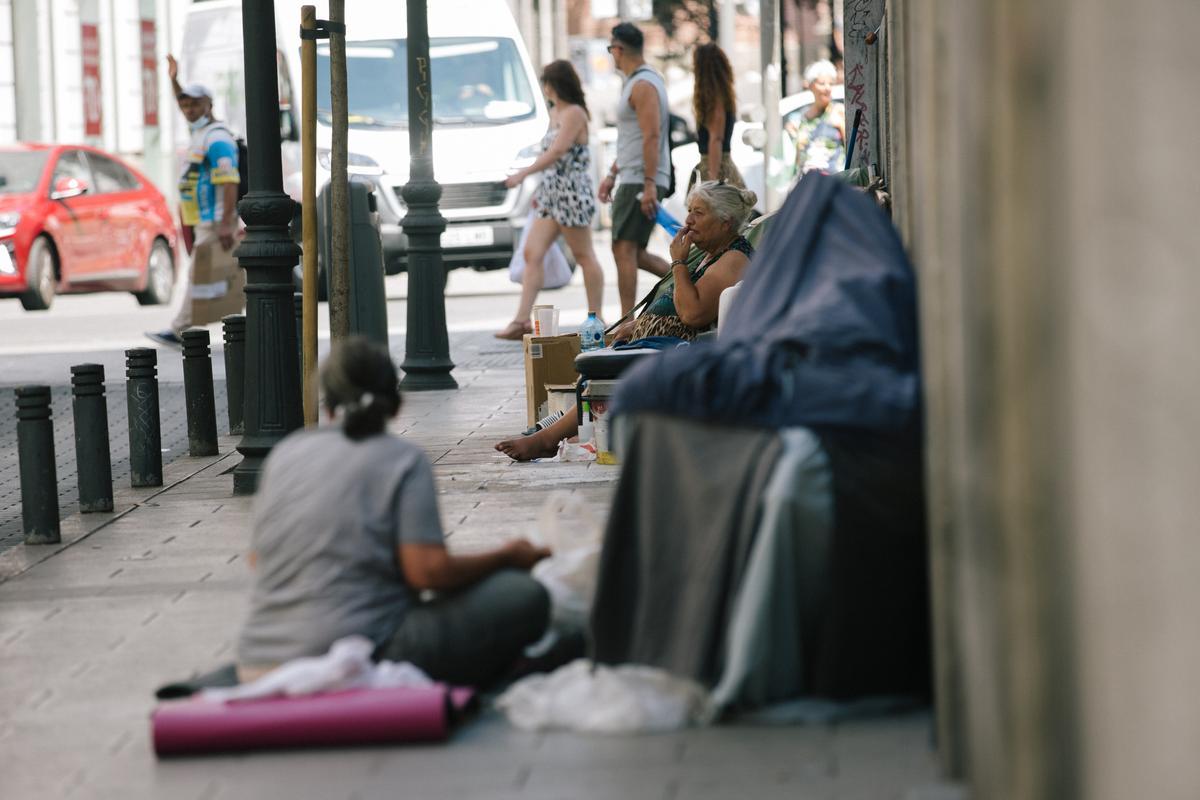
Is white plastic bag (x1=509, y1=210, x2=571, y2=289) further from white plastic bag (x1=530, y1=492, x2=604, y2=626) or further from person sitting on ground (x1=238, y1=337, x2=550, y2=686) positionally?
person sitting on ground (x1=238, y1=337, x2=550, y2=686)

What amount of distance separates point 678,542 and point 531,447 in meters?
4.44

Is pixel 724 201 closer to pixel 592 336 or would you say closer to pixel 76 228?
pixel 592 336

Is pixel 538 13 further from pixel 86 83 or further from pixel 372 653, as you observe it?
pixel 372 653

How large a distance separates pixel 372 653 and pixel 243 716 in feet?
1.15

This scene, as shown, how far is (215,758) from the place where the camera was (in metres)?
4.86

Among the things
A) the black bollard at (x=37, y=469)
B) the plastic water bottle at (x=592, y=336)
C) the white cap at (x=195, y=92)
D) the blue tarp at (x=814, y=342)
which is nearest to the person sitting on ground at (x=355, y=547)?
the blue tarp at (x=814, y=342)

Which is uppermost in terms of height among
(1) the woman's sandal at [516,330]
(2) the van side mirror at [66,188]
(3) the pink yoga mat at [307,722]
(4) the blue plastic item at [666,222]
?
(2) the van side mirror at [66,188]

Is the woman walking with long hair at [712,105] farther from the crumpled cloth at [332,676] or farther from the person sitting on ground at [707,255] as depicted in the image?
the crumpled cloth at [332,676]

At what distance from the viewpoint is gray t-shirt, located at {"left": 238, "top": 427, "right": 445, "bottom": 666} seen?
490 cm

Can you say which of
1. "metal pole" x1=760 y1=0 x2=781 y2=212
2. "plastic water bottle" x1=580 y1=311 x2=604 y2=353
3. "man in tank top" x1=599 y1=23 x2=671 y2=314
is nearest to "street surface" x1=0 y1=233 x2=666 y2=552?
"man in tank top" x1=599 y1=23 x2=671 y2=314

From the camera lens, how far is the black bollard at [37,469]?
26.3 feet

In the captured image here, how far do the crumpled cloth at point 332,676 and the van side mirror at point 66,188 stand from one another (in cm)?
1664

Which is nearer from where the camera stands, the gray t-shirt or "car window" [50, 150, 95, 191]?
the gray t-shirt

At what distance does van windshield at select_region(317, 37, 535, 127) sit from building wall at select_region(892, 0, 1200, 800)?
16.1 meters
